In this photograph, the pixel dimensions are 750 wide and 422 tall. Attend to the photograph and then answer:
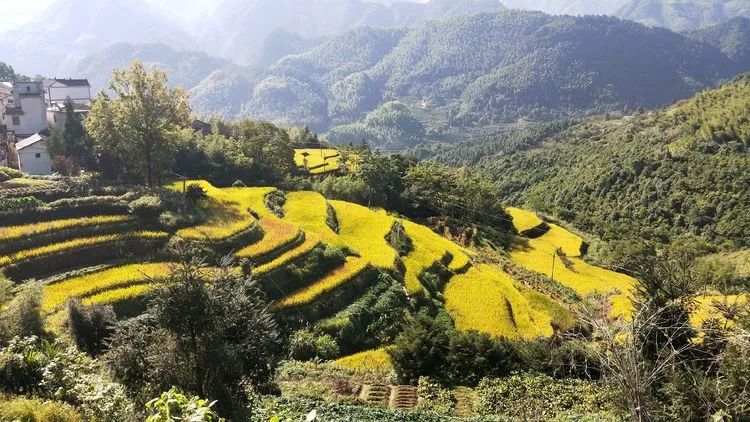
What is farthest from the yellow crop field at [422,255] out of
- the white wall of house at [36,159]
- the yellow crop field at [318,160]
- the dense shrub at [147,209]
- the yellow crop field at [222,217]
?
the white wall of house at [36,159]

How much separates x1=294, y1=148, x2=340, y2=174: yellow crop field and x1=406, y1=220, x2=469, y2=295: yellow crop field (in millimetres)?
24588

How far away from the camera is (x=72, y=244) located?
2648 centimetres

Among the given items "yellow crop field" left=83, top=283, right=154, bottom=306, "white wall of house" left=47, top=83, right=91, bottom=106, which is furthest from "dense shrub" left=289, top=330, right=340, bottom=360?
"white wall of house" left=47, top=83, right=91, bottom=106

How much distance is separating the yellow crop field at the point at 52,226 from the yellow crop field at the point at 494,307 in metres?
21.0

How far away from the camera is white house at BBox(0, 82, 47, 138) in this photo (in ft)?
189

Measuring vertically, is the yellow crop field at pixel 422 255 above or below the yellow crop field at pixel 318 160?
below

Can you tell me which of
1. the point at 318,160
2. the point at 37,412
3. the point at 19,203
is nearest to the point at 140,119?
the point at 19,203

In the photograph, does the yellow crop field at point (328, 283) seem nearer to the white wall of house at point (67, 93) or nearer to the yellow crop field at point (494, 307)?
the yellow crop field at point (494, 307)

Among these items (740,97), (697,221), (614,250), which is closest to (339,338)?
(614,250)

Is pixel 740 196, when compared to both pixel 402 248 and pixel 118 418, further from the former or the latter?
pixel 118 418

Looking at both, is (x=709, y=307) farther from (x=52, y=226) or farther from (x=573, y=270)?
(x=573, y=270)

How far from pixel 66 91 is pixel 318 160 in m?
37.9

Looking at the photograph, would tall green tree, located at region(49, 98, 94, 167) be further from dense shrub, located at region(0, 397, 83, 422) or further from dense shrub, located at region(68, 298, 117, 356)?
dense shrub, located at region(0, 397, 83, 422)

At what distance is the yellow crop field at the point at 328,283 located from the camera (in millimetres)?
26594
